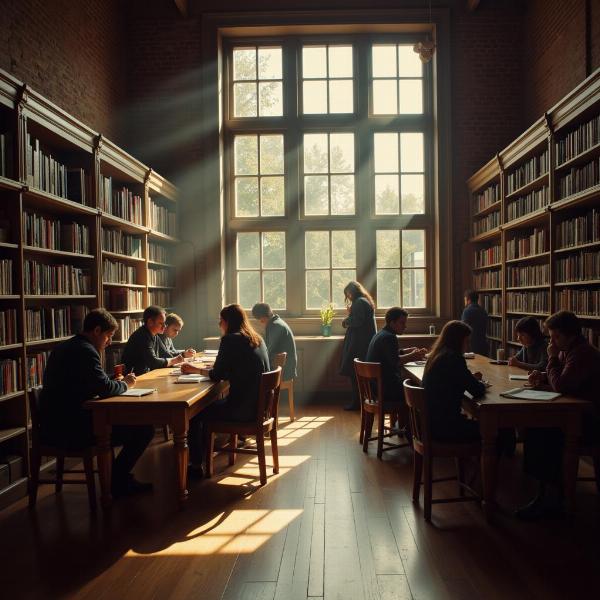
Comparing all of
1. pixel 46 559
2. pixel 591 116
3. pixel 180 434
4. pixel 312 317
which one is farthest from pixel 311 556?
pixel 312 317

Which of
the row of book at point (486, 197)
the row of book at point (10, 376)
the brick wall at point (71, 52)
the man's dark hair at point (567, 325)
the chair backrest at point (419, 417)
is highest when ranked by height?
the brick wall at point (71, 52)

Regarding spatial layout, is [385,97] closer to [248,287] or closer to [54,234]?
[248,287]

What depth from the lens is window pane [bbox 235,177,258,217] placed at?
8.77 metres

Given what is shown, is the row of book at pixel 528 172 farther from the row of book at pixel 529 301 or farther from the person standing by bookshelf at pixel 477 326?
the person standing by bookshelf at pixel 477 326

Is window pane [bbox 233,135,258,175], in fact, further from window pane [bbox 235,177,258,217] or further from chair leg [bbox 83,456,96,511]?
chair leg [bbox 83,456,96,511]

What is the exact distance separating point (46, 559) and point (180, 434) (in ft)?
3.40

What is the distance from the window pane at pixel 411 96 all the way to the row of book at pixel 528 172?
223 centimetres

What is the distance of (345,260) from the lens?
28.5 ft

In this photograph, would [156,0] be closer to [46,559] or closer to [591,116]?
[591,116]

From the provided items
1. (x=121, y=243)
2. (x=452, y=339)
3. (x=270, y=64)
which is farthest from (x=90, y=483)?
(x=270, y=64)

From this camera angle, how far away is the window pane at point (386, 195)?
8.70 metres

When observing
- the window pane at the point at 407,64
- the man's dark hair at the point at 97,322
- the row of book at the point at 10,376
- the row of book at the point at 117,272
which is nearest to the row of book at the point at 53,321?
the row of book at the point at 10,376

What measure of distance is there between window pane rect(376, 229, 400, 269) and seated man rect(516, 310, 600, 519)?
16.1 feet

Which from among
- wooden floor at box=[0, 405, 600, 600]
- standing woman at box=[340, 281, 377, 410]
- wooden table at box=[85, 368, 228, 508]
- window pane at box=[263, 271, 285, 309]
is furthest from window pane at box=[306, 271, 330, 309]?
wooden table at box=[85, 368, 228, 508]
